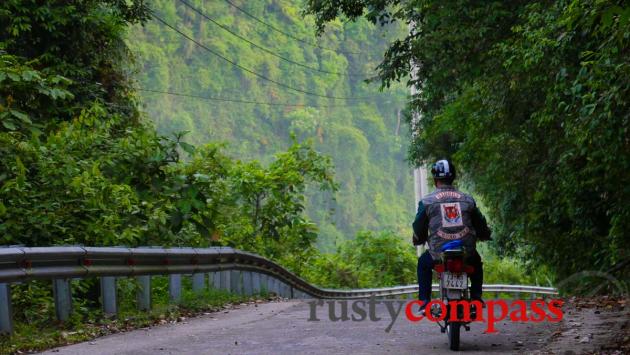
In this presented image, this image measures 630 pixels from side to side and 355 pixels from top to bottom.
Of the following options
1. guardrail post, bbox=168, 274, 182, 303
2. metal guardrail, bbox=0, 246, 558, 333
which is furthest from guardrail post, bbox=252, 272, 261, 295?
guardrail post, bbox=168, 274, 182, 303

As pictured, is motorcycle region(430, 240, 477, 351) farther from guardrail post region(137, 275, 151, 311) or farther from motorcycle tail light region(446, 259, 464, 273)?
guardrail post region(137, 275, 151, 311)

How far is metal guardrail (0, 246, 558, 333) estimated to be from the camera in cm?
978

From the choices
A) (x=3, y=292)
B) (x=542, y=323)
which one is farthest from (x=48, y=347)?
(x=542, y=323)

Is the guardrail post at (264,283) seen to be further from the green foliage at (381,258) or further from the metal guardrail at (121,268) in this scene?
the green foliage at (381,258)

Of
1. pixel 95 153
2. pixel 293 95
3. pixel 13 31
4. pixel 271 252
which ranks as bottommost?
pixel 271 252

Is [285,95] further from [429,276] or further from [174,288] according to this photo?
[429,276]

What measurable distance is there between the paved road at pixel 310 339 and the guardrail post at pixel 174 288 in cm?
194

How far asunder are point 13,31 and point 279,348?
1284 cm

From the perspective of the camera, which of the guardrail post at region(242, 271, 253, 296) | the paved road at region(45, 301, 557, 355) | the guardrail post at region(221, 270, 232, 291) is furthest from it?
the guardrail post at region(242, 271, 253, 296)

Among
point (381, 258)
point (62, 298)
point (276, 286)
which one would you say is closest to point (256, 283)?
point (276, 286)

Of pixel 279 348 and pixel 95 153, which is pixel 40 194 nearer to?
pixel 95 153

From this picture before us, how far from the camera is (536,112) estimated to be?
16.5 m

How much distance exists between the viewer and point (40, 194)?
45.0ft

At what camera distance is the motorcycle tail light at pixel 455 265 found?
8.61 meters
